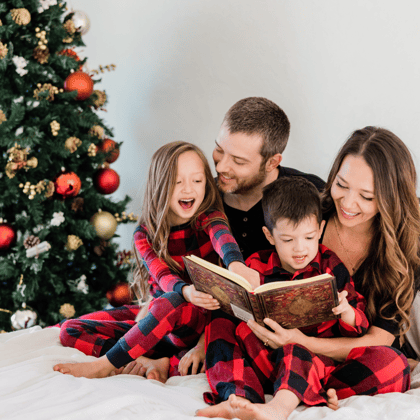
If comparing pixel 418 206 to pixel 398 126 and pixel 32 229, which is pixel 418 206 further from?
pixel 32 229

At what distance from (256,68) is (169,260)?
1.43 m

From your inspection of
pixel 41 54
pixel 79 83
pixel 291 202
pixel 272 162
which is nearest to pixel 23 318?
pixel 79 83

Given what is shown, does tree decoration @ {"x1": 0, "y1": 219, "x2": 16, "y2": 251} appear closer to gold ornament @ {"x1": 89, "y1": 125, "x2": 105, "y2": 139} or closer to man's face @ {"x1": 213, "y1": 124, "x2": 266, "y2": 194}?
gold ornament @ {"x1": 89, "y1": 125, "x2": 105, "y2": 139}

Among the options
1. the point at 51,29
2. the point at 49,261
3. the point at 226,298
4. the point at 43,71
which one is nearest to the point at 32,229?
the point at 49,261

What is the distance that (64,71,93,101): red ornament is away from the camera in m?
2.56

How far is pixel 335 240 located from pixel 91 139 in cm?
155

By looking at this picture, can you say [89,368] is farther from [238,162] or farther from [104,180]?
[104,180]

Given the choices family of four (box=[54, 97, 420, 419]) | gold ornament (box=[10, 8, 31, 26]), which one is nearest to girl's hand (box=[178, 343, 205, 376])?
family of four (box=[54, 97, 420, 419])

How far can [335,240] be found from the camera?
188cm

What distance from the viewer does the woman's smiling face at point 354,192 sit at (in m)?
1.65

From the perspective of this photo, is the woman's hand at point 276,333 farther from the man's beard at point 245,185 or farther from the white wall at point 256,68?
the white wall at point 256,68

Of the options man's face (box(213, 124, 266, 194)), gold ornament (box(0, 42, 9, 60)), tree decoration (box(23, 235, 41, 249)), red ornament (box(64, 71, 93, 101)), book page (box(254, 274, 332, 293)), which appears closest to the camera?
book page (box(254, 274, 332, 293))

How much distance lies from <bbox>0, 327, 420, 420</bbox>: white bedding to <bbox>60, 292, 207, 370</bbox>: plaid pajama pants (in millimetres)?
112

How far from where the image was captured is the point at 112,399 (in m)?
1.22
